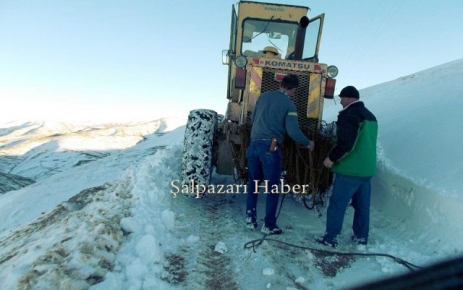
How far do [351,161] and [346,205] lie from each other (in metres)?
0.45

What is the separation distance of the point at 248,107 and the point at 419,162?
2237 millimetres

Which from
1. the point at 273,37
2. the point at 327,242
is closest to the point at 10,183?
the point at 273,37

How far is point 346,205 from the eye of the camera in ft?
11.0

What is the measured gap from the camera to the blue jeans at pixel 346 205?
3.31 metres

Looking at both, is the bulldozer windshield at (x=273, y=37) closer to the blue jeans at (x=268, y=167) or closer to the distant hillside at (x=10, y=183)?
the blue jeans at (x=268, y=167)

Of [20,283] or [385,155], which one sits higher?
[385,155]

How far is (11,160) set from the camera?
3497 centimetres

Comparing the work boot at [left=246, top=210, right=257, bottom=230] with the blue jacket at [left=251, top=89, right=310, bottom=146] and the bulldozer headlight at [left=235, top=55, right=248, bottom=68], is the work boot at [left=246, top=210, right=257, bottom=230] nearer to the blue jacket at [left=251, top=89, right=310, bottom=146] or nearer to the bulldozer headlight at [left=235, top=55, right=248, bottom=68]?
the blue jacket at [left=251, top=89, right=310, bottom=146]

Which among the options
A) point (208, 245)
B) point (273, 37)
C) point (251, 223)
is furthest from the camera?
point (273, 37)

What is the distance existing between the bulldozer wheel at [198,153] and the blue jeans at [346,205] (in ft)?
5.68

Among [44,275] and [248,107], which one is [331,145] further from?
[44,275]

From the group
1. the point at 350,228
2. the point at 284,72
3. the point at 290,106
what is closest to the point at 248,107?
the point at 284,72

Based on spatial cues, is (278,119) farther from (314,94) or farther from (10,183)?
(10,183)

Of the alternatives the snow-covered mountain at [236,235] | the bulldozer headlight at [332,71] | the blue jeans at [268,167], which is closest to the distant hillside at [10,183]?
the snow-covered mountain at [236,235]
